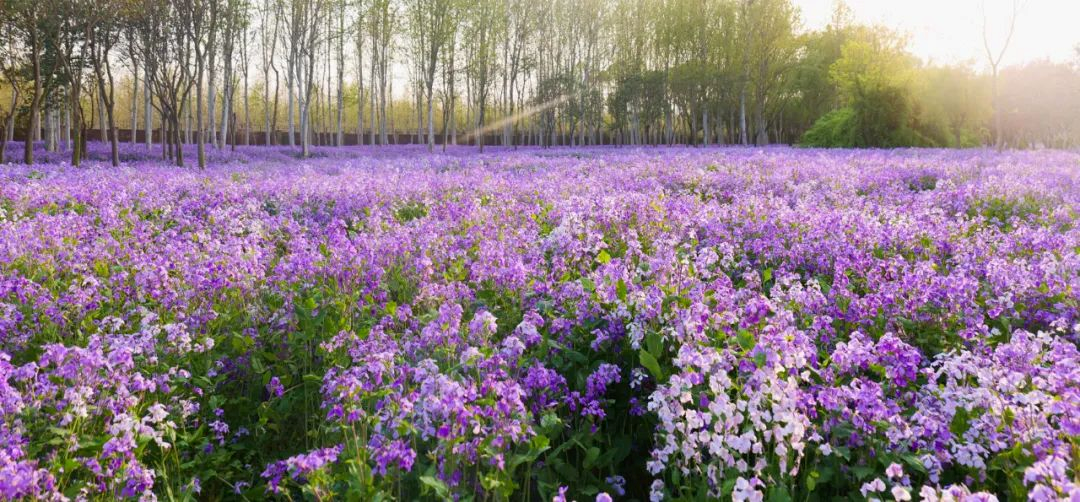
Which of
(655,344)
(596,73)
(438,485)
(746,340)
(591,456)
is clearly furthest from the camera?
(596,73)

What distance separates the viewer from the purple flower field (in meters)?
2.68

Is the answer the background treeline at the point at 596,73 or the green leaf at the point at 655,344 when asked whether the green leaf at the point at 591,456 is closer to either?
the green leaf at the point at 655,344

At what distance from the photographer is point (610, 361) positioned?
13.3ft

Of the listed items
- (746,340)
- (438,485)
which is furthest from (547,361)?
(438,485)

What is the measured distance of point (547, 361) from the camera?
378 centimetres

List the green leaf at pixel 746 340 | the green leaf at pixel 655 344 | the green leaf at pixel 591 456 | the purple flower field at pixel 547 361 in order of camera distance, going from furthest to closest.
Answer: the green leaf at pixel 655 344 → the green leaf at pixel 746 340 → the green leaf at pixel 591 456 → the purple flower field at pixel 547 361

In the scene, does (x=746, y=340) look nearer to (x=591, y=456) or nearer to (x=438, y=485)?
(x=591, y=456)

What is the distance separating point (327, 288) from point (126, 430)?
2.66 m

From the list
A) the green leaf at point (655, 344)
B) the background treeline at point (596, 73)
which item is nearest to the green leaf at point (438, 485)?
the green leaf at point (655, 344)

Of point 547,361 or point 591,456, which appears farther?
point 547,361

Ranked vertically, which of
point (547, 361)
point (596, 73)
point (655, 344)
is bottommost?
point (547, 361)

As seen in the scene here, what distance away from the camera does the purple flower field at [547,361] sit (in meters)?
2.68

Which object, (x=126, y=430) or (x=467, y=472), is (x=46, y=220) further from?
(x=467, y=472)

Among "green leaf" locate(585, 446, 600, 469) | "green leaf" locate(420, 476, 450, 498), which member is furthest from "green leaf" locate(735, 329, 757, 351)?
"green leaf" locate(420, 476, 450, 498)
